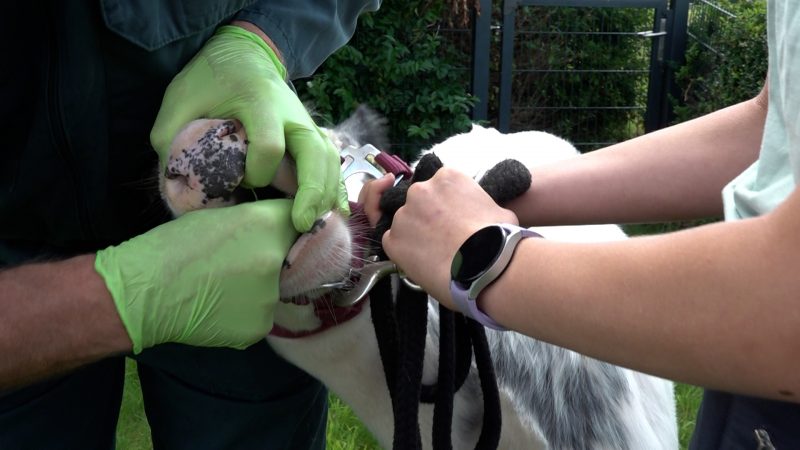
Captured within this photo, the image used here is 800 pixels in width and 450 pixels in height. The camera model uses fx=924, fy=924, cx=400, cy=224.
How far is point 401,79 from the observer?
5.62 m

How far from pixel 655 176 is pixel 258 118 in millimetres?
656

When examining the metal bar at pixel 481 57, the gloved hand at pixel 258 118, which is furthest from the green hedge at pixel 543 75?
the gloved hand at pixel 258 118

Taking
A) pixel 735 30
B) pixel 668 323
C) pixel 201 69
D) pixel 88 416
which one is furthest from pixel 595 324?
pixel 735 30

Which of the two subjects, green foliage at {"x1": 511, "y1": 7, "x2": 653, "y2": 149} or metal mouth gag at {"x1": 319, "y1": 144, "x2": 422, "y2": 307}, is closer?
metal mouth gag at {"x1": 319, "y1": 144, "x2": 422, "y2": 307}

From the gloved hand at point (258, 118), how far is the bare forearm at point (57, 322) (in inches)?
9.3

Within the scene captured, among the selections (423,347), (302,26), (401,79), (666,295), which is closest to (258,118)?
(423,347)

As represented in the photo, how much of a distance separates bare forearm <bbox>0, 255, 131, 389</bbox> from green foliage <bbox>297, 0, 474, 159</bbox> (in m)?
4.01

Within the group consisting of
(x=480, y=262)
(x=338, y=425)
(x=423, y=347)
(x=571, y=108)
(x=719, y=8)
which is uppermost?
(x=480, y=262)

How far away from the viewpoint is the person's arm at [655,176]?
4.86ft

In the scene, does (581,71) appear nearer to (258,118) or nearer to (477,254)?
(258,118)

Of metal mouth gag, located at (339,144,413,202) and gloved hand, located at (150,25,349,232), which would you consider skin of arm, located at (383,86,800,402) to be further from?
metal mouth gag, located at (339,144,413,202)

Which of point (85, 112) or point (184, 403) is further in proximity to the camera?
point (184, 403)

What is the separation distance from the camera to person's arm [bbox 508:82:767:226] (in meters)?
1.48

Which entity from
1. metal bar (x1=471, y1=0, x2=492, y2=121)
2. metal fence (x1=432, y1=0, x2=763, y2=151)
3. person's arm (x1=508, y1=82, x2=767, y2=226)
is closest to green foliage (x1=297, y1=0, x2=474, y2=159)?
metal bar (x1=471, y1=0, x2=492, y2=121)
